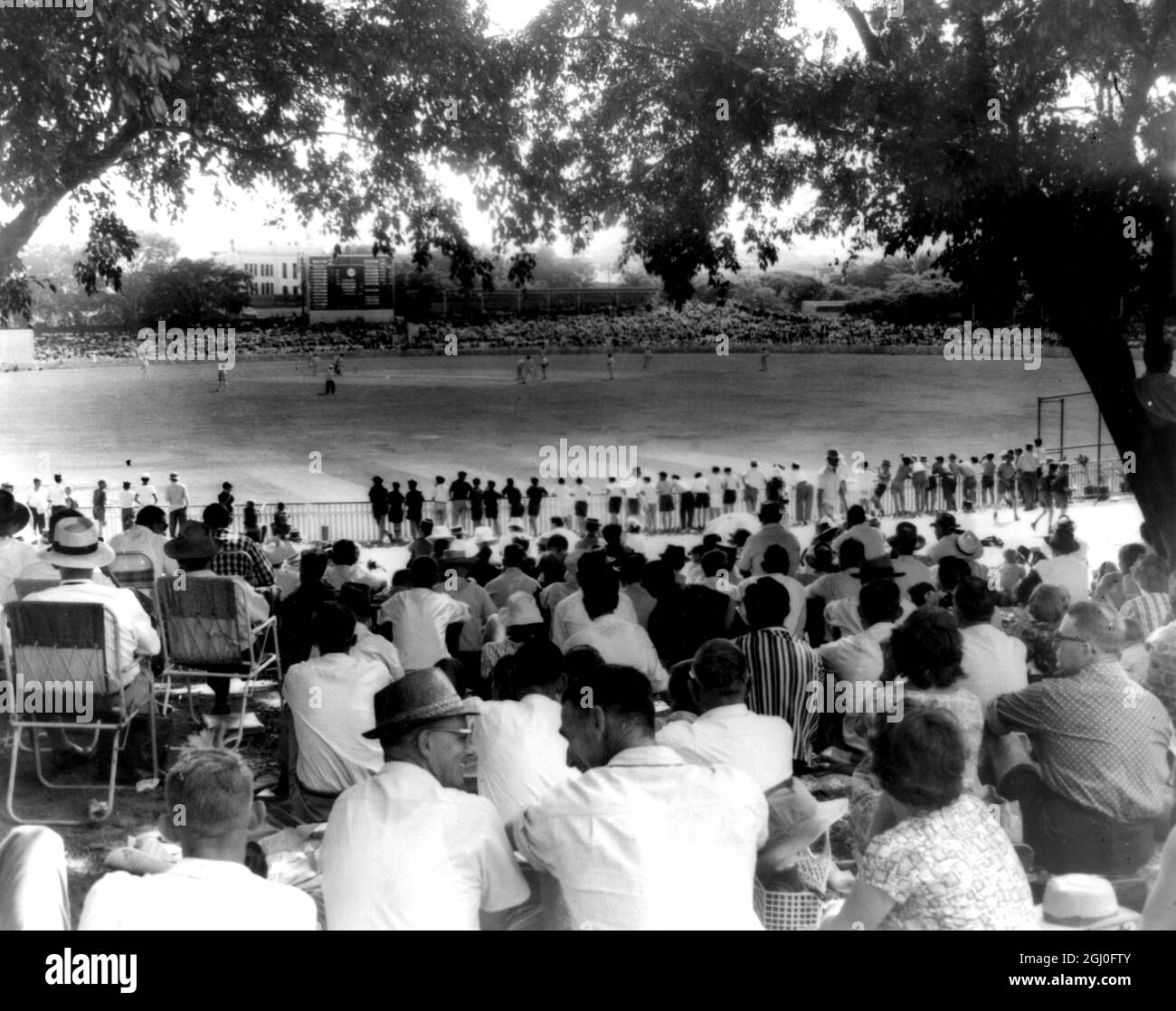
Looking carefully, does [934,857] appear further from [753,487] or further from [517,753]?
[753,487]

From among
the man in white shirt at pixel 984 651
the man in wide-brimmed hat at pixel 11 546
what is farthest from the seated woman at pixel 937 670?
the man in wide-brimmed hat at pixel 11 546

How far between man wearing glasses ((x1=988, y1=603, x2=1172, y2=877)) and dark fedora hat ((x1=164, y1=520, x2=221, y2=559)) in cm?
438

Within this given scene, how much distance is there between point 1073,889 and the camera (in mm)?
3525

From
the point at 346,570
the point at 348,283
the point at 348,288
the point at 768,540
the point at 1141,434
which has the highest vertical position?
the point at 348,283

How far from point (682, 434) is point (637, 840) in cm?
3589

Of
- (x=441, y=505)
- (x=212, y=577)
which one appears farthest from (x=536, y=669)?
(x=441, y=505)

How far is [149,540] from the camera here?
32.2ft

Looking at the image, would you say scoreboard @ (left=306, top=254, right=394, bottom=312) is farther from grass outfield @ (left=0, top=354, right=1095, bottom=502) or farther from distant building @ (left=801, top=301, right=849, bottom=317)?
distant building @ (left=801, top=301, right=849, bottom=317)

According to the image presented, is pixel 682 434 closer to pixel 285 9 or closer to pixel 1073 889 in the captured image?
pixel 285 9

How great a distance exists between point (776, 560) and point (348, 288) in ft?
116

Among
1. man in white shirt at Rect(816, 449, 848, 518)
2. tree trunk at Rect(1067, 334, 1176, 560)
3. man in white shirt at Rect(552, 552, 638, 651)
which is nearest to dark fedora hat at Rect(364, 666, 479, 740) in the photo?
man in white shirt at Rect(552, 552, 638, 651)

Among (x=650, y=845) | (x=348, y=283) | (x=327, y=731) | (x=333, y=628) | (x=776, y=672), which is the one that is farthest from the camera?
(x=348, y=283)

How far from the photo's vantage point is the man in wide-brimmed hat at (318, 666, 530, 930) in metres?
3.11

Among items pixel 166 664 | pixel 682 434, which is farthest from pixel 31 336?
pixel 166 664
